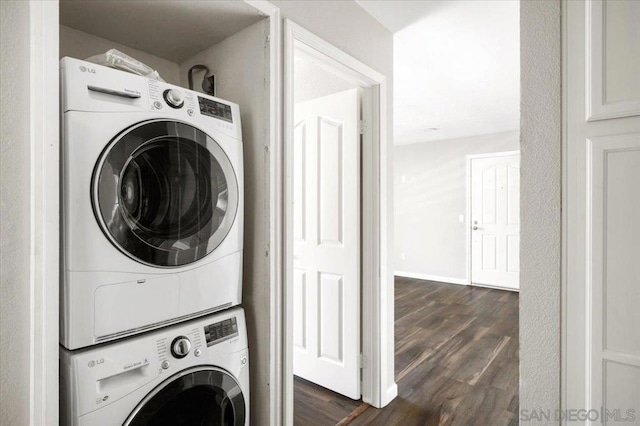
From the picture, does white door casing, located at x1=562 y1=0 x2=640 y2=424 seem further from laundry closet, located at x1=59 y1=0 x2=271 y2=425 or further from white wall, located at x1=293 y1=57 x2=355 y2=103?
white wall, located at x1=293 y1=57 x2=355 y2=103

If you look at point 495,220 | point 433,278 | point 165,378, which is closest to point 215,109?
point 165,378

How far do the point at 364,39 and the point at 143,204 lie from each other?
5.10ft

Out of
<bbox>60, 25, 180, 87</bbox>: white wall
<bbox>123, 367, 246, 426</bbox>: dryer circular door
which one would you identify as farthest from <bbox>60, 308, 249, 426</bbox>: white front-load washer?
<bbox>60, 25, 180, 87</bbox>: white wall

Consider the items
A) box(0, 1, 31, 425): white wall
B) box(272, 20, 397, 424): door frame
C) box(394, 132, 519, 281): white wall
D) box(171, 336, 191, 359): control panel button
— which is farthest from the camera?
box(394, 132, 519, 281): white wall

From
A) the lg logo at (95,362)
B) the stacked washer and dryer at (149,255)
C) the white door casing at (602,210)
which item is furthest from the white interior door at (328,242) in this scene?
the lg logo at (95,362)

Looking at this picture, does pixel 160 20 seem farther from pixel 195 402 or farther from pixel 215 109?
pixel 195 402

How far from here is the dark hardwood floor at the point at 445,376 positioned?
200cm

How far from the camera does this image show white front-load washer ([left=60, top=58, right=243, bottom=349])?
96cm

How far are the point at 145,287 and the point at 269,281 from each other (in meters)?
0.48

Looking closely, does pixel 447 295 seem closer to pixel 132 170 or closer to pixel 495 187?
pixel 495 187

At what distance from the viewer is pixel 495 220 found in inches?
203

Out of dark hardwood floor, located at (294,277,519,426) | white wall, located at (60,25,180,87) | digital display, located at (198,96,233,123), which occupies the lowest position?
dark hardwood floor, located at (294,277,519,426)

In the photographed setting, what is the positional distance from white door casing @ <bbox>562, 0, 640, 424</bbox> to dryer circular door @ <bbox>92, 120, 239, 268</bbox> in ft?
3.83

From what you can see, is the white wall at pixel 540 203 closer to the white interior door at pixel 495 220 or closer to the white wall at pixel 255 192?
the white wall at pixel 255 192
